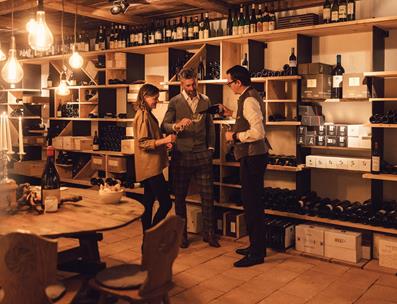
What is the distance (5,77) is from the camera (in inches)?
166

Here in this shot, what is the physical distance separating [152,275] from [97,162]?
4.63 metres

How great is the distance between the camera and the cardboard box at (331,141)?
4918 millimetres

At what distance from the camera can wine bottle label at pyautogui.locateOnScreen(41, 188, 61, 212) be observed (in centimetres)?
329

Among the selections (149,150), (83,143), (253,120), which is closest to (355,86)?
(253,120)

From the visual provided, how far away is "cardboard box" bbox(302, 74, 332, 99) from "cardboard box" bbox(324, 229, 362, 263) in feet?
4.48

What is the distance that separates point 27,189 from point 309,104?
10.1 feet

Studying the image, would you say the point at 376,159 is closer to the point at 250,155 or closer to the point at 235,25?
the point at 250,155

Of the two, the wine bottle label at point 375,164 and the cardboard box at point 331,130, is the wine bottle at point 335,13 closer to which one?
the cardboard box at point 331,130

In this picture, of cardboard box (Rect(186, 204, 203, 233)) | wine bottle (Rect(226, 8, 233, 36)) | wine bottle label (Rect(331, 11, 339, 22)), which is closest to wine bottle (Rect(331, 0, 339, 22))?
wine bottle label (Rect(331, 11, 339, 22))

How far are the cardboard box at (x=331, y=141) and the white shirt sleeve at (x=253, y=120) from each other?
0.89m

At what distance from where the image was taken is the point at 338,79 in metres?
4.95

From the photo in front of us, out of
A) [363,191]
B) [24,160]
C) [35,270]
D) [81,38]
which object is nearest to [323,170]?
[363,191]

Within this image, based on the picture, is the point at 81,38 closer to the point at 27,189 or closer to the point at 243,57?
the point at 243,57

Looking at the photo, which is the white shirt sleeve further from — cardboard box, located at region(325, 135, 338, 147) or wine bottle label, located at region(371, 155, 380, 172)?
wine bottle label, located at region(371, 155, 380, 172)
